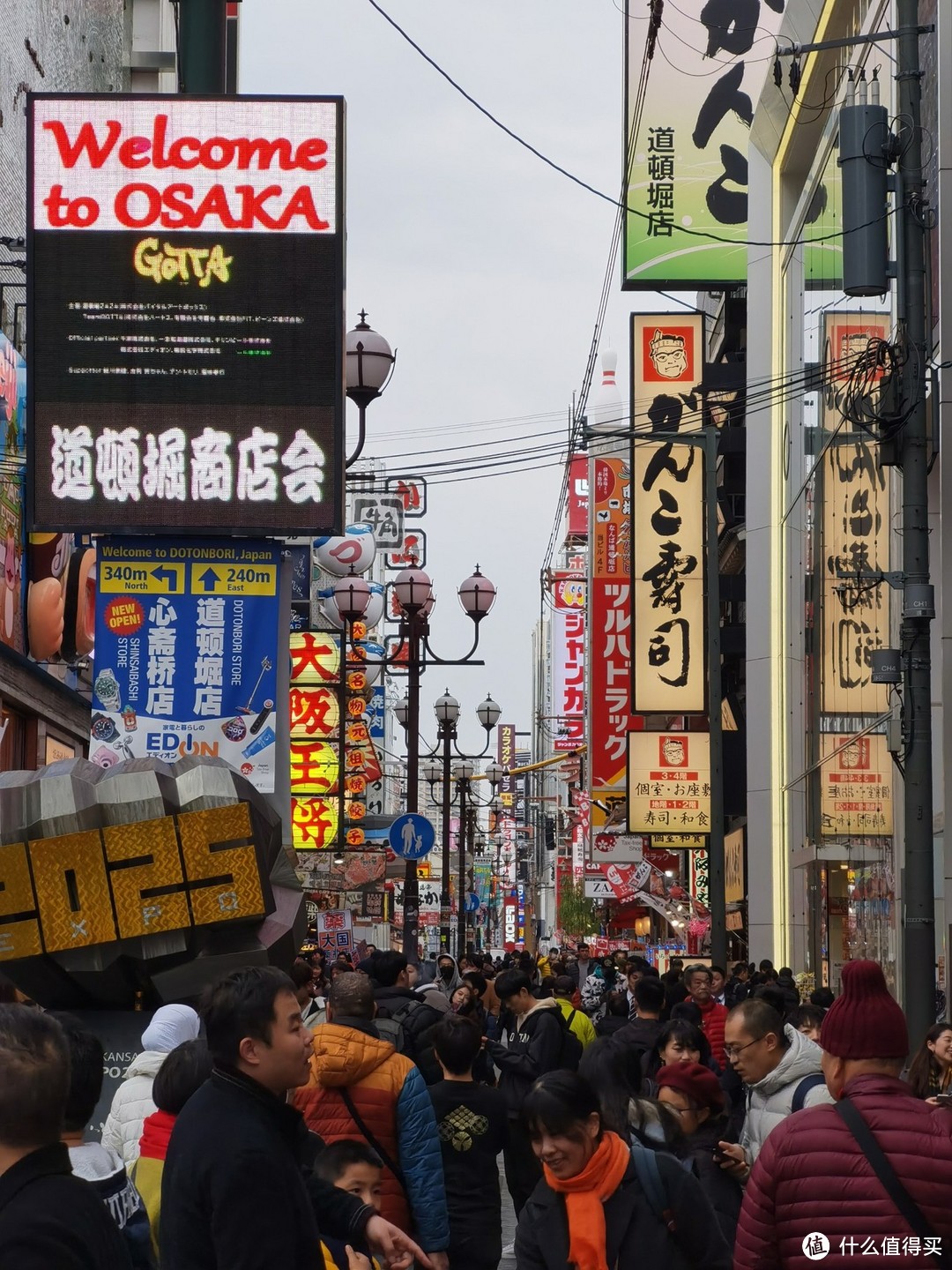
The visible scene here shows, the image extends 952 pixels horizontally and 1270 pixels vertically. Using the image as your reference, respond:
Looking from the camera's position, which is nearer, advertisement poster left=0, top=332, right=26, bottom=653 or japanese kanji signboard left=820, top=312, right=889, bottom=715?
japanese kanji signboard left=820, top=312, right=889, bottom=715

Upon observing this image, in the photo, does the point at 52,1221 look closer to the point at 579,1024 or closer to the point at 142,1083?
the point at 142,1083

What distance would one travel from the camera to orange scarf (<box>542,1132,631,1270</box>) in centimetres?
570

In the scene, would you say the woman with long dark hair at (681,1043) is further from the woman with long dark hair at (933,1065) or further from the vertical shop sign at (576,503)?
the vertical shop sign at (576,503)

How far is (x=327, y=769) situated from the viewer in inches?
1861

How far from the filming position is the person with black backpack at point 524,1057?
436 inches

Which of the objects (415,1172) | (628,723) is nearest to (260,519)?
(415,1172)

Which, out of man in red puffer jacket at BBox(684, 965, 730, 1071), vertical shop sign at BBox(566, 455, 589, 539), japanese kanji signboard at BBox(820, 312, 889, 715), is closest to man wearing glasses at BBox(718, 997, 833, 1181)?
man in red puffer jacket at BBox(684, 965, 730, 1071)

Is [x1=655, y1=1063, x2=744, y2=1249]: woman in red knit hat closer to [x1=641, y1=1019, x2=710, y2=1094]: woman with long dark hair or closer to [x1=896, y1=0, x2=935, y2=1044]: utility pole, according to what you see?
[x1=641, y1=1019, x2=710, y2=1094]: woman with long dark hair

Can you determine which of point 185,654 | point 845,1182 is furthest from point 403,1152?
point 185,654

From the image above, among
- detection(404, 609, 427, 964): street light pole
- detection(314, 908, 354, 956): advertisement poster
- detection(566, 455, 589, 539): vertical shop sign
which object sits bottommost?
detection(314, 908, 354, 956): advertisement poster

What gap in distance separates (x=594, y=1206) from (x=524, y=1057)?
21.0 feet

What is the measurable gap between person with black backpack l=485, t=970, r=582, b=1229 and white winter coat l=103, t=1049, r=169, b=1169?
261cm

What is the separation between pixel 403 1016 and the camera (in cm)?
1294

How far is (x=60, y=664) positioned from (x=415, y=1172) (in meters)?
28.1
